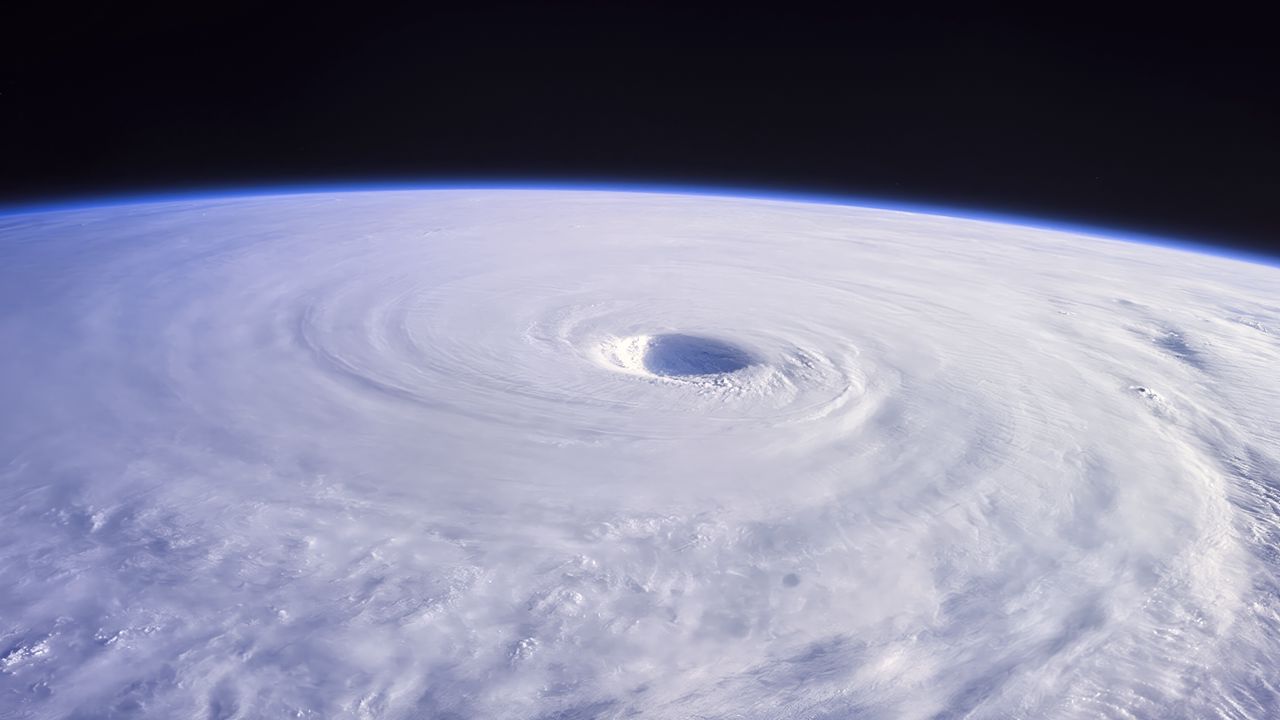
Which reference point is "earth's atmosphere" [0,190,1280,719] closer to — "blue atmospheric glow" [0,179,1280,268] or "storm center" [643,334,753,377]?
"storm center" [643,334,753,377]

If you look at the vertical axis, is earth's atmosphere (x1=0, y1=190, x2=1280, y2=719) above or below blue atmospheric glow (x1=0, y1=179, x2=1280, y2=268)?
below

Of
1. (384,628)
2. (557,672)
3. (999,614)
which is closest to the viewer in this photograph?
(557,672)

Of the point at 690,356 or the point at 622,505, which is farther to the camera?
the point at 690,356

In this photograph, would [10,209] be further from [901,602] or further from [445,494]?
[901,602]

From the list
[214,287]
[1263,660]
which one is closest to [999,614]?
[1263,660]

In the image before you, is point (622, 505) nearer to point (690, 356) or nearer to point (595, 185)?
point (690, 356)

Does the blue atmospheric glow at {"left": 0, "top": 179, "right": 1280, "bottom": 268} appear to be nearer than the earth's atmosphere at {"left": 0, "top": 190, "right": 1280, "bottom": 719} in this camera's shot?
No

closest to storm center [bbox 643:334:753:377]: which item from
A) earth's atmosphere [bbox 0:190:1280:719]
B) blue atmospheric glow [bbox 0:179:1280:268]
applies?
earth's atmosphere [bbox 0:190:1280:719]

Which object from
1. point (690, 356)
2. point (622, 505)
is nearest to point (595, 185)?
point (690, 356)
